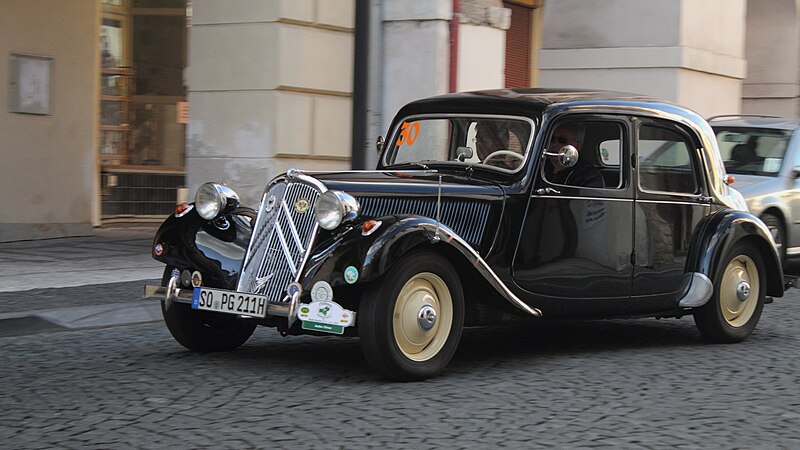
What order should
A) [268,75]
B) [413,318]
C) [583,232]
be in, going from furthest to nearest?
[268,75] < [583,232] < [413,318]

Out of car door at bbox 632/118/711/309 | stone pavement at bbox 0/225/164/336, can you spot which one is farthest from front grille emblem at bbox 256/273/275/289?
car door at bbox 632/118/711/309

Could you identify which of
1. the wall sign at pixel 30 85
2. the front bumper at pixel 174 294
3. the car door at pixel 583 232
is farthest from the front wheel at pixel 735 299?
the wall sign at pixel 30 85

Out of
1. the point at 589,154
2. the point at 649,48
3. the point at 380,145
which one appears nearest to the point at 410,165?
the point at 380,145

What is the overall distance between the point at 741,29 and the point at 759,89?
18.0 feet

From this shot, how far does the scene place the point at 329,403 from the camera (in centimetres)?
558

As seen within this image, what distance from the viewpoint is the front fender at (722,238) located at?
7703 millimetres

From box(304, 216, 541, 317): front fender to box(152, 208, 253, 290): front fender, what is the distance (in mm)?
705

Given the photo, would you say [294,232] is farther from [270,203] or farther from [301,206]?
[270,203]

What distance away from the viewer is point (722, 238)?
7.74 metres

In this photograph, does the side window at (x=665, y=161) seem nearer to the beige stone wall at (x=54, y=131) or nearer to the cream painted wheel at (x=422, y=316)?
the cream painted wheel at (x=422, y=316)

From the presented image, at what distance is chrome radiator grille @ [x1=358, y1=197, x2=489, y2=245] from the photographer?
641 centimetres

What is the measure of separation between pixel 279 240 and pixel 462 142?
149 centimetres

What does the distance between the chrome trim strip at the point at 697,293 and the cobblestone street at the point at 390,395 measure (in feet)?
0.96

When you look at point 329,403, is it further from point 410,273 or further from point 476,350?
point 476,350
